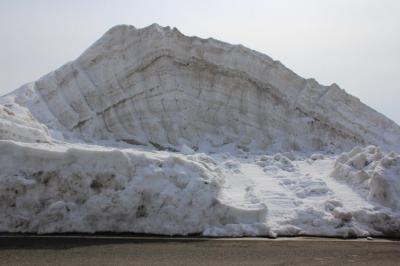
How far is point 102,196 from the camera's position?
8.23m

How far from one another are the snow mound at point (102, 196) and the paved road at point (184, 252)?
0.42 m

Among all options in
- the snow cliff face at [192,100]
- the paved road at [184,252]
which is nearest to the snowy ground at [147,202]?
the paved road at [184,252]

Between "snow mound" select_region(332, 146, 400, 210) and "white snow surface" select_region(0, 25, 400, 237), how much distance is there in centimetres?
3

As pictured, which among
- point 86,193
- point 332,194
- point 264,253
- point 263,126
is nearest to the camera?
point 264,253

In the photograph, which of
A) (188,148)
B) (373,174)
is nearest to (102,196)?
(373,174)

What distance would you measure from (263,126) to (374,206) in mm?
6163

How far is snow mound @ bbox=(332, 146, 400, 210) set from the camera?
32.3 feet

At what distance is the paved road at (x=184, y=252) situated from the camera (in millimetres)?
6480

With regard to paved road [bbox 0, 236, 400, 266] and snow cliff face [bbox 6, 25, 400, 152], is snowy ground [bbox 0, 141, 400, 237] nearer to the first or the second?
paved road [bbox 0, 236, 400, 266]

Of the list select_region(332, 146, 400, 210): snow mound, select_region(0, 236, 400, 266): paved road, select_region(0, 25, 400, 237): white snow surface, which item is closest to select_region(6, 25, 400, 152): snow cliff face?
select_region(0, 25, 400, 237): white snow surface

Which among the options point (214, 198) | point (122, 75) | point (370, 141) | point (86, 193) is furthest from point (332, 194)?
point (122, 75)

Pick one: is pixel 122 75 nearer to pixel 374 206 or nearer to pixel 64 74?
pixel 64 74

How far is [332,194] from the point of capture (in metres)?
10.3

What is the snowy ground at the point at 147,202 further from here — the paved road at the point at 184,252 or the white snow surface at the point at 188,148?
the paved road at the point at 184,252
